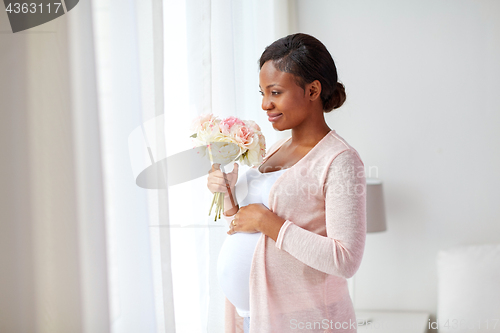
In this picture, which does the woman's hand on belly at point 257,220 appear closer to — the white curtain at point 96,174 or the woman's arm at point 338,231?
the woman's arm at point 338,231

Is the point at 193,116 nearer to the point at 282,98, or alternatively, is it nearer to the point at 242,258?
the point at 282,98

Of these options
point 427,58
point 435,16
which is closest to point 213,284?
point 427,58

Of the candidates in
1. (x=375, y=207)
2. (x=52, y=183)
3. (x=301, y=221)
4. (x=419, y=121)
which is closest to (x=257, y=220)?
(x=301, y=221)

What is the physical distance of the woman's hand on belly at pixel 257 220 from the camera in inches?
39.9

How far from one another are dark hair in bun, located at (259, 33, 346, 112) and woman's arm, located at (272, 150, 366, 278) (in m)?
0.21

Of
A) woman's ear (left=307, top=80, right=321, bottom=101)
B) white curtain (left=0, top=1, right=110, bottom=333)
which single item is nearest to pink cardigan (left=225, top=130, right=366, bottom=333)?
woman's ear (left=307, top=80, right=321, bottom=101)

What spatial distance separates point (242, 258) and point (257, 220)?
0.13 meters

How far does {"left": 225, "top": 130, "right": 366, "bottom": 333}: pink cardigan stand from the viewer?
38.8 inches

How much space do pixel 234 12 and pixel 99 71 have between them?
1038 mm

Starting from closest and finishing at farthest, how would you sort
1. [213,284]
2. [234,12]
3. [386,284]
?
[213,284] < [234,12] < [386,284]

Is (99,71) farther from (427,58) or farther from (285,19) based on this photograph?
(427,58)

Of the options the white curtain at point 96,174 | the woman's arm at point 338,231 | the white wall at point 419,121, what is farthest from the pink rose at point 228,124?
the white wall at point 419,121

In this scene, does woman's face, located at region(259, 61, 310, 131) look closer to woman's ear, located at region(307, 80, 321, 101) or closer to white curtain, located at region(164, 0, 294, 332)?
woman's ear, located at region(307, 80, 321, 101)

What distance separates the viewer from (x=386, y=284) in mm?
2449
